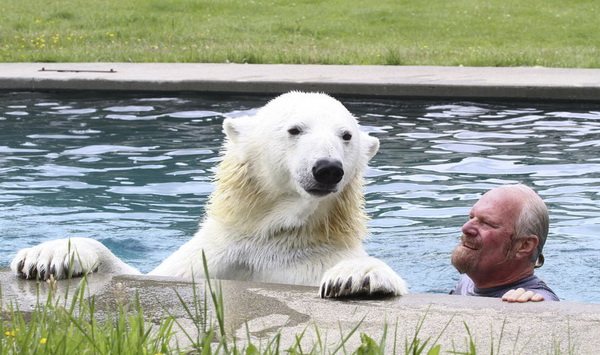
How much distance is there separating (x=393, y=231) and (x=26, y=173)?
3192 mm

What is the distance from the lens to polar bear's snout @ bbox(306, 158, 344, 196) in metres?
3.76

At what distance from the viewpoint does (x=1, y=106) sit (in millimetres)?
10461

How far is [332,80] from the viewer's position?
1055 centimetres

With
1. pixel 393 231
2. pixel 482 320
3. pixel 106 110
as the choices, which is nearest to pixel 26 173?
pixel 106 110

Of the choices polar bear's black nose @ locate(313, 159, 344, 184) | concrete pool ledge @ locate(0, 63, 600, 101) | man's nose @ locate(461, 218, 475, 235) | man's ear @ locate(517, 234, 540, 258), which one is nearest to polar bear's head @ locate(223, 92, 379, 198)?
polar bear's black nose @ locate(313, 159, 344, 184)

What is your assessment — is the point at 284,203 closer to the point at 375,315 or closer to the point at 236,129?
the point at 236,129

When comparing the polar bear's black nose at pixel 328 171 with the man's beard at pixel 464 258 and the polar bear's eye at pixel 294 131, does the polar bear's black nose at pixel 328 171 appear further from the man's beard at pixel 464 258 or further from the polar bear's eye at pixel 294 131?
the man's beard at pixel 464 258

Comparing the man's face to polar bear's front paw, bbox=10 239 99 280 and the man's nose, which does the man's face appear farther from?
polar bear's front paw, bbox=10 239 99 280

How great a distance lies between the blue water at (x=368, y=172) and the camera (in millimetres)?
6414

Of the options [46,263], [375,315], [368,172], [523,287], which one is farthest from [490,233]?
[368,172]

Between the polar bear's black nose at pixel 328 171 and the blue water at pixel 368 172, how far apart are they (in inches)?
74.7

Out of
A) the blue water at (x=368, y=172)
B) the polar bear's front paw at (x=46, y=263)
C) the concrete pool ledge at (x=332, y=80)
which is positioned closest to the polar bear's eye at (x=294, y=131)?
the polar bear's front paw at (x=46, y=263)

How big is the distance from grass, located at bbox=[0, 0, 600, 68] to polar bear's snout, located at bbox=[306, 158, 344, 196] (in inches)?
349

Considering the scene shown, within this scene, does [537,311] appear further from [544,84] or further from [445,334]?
[544,84]
